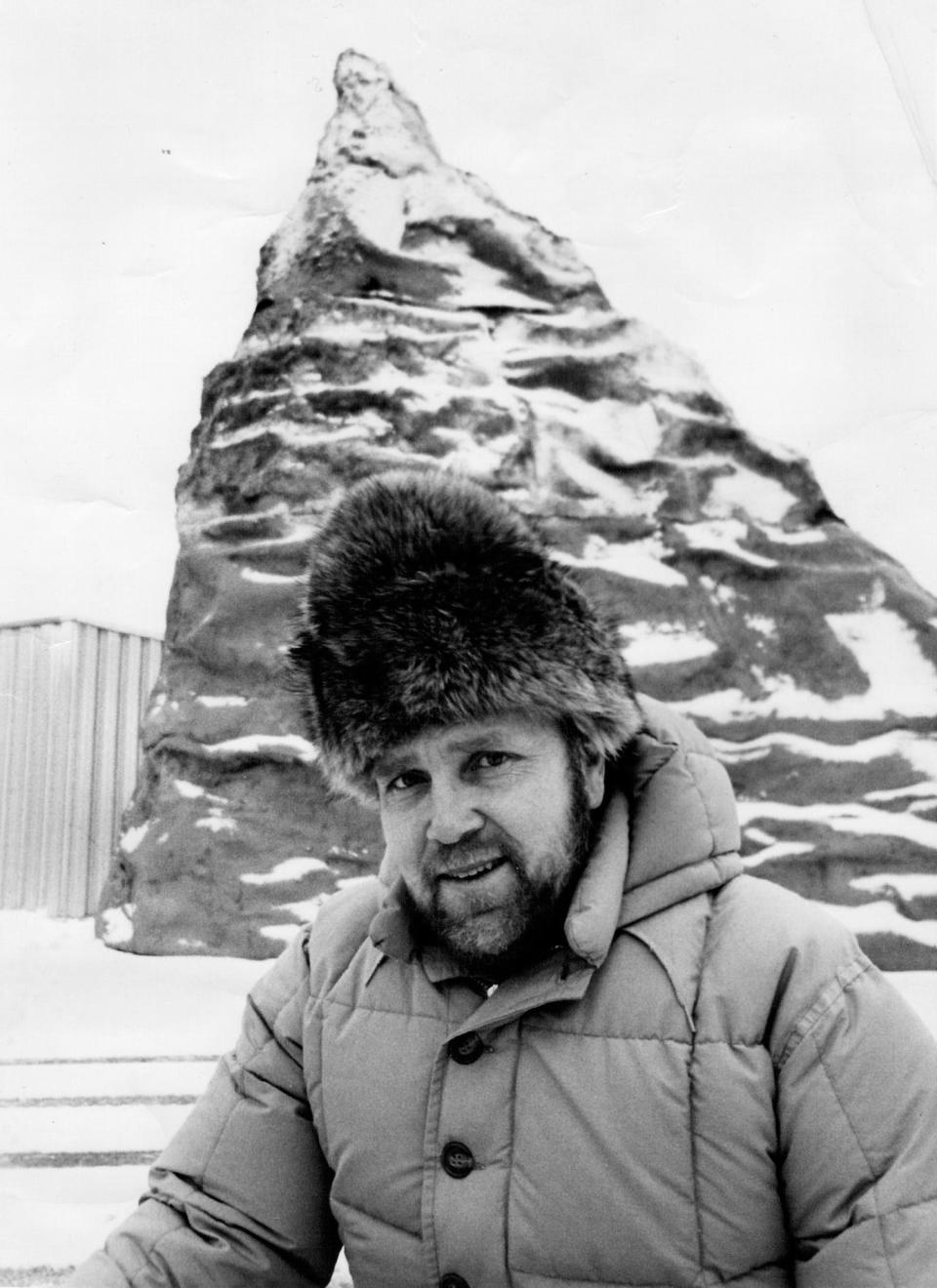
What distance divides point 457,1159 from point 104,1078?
1502mm

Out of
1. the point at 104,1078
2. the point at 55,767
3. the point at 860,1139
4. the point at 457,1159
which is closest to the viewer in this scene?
the point at 860,1139

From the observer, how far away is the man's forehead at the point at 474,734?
3.39 feet

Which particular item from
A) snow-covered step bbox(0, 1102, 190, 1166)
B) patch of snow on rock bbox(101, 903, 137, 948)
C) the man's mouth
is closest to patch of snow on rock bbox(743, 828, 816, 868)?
snow-covered step bbox(0, 1102, 190, 1166)

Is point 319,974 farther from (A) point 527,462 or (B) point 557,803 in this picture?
(A) point 527,462

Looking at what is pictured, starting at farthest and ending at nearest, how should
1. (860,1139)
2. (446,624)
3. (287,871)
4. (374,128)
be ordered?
(374,128), (287,871), (446,624), (860,1139)

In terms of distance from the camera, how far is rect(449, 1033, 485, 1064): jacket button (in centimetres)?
98

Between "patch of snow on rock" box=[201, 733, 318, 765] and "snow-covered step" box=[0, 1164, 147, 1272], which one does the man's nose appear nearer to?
"snow-covered step" box=[0, 1164, 147, 1272]

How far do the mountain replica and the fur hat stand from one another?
1.53 metres

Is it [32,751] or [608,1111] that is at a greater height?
[32,751]

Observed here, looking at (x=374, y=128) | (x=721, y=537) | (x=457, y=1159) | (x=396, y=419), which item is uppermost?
(x=374, y=128)

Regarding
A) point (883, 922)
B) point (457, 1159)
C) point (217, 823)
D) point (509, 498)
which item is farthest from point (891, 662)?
point (457, 1159)

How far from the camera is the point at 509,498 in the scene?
258 cm

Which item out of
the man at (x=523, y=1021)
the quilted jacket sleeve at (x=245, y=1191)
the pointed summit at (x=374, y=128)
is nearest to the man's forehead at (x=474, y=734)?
the man at (x=523, y=1021)

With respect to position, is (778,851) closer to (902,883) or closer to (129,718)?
(902,883)
